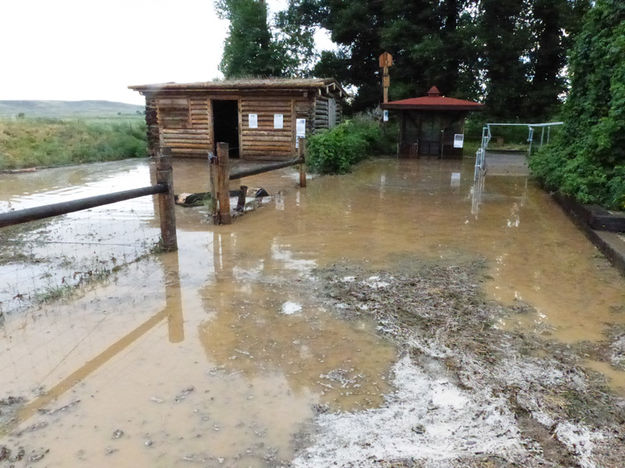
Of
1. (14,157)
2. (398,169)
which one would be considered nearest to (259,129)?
(398,169)

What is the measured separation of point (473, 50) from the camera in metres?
21.3

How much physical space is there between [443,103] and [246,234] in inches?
449

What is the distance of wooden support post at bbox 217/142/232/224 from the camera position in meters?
6.32

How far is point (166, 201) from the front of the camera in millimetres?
5168

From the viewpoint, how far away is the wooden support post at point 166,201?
202 inches

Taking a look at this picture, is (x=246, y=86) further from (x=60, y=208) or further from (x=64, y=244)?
(x=60, y=208)

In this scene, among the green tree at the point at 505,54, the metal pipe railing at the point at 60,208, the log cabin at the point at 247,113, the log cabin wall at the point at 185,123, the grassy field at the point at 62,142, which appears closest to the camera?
the metal pipe railing at the point at 60,208

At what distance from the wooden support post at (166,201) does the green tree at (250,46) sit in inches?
864

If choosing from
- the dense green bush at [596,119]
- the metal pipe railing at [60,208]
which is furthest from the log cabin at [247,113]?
the metal pipe railing at [60,208]

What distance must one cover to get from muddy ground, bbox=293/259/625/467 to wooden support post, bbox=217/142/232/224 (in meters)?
3.23

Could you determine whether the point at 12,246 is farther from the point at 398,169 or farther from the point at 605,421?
the point at 398,169

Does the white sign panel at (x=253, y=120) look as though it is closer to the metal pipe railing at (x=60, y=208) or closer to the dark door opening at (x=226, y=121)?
the dark door opening at (x=226, y=121)

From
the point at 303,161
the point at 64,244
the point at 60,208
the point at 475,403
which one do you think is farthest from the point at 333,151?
the point at 475,403

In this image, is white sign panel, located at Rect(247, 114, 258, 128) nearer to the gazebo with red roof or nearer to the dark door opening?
the dark door opening
